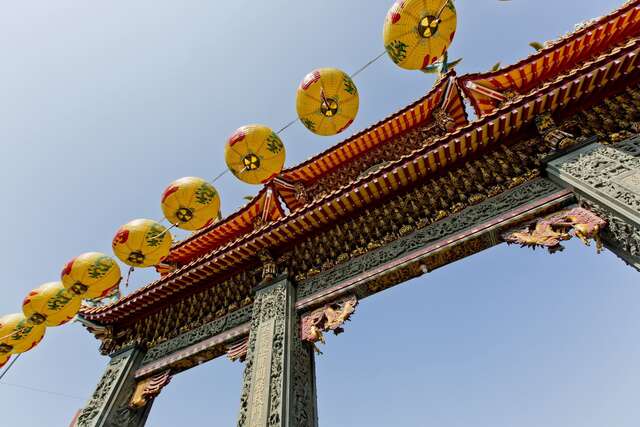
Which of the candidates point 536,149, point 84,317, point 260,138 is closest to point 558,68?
point 536,149

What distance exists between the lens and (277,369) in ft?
14.7

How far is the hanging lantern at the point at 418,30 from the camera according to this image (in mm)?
4242

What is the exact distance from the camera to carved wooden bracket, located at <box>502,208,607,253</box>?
12.5 ft

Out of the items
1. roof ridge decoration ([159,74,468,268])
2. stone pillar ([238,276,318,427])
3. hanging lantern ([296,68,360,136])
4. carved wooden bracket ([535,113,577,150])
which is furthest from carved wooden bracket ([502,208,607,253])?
roof ridge decoration ([159,74,468,268])

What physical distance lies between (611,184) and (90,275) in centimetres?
659

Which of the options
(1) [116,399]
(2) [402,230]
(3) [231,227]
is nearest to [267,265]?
(2) [402,230]

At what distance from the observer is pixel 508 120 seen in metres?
4.62

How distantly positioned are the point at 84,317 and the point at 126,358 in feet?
4.08

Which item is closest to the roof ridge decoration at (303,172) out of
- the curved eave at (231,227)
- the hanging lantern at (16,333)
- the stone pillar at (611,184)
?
the curved eave at (231,227)

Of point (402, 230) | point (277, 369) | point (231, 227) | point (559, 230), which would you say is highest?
point (231, 227)

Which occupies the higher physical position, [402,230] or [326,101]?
[326,101]

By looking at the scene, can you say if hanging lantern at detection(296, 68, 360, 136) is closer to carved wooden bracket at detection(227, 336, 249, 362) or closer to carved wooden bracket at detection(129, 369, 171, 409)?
carved wooden bracket at detection(227, 336, 249, 362)

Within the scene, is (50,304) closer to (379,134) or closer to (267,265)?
(267,265)

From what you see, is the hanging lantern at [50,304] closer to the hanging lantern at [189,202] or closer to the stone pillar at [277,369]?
the hanging lantern at [189,202]
